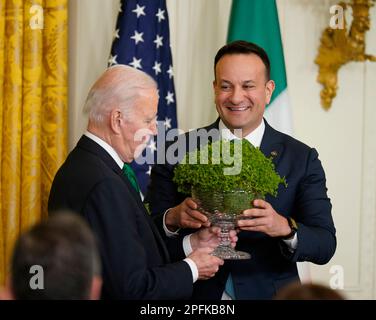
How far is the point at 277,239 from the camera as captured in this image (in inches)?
105

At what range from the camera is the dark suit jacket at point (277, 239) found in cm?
256

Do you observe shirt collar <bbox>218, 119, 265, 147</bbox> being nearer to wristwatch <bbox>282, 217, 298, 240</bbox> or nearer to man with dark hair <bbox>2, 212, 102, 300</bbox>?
wristwatch <bbox>282, 217, 298, 240</bbox>

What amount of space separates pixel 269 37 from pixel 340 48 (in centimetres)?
56

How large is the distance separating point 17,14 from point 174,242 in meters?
1.95

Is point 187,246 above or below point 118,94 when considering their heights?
below

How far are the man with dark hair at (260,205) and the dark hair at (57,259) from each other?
109cm

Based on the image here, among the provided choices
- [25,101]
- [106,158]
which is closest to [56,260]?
[106,158]

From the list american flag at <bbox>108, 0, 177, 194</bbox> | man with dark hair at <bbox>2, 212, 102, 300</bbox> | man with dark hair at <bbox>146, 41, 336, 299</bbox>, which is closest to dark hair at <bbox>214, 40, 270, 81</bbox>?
man with dark hair at <bbox>146, 41, 336, 299</bbox>

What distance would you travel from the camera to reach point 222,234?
7.92 feet

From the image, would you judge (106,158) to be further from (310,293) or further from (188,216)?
(310,293)

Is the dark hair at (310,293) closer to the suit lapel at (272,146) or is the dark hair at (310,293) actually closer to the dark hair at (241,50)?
the suit lapel at (272,146)

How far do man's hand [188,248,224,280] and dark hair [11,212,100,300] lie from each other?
97 cm

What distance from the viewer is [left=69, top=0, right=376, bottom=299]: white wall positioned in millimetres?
4398

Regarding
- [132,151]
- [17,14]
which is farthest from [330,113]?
[132,151]
